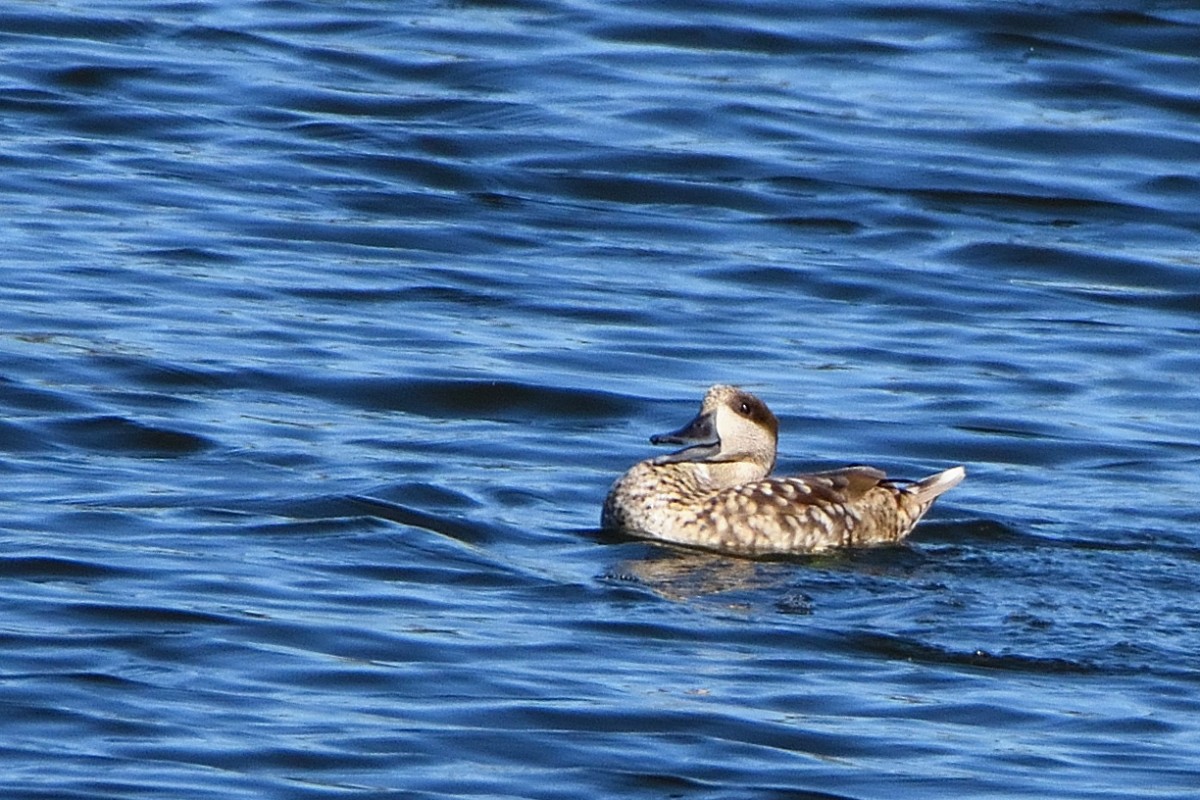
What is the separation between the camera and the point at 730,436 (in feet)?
36.4

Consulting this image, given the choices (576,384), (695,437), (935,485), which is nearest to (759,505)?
(695,437)

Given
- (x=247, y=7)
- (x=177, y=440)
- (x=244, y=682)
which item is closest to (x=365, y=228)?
(x=177, y=440)

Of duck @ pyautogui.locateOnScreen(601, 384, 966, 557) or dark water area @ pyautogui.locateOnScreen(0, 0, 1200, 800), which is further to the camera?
duck @ pyautogui.locateOnScreen(601, 384, 966, 557)

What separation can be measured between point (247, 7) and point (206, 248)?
7.05 meters

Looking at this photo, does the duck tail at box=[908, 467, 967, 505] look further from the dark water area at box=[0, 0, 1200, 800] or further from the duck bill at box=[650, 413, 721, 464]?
the duck bill at box=[650, 413, 721, 464]

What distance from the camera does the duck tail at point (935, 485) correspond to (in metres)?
10.8

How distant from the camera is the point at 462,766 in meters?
7.54

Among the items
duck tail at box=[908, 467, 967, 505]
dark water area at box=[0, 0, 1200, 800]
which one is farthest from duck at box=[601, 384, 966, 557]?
dark water area at box=[0, 0, 1200, 800]

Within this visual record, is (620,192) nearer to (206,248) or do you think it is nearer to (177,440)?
(206,248)

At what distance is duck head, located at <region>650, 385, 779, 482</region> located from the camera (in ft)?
35.9

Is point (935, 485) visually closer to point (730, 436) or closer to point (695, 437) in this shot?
point (730, 436)

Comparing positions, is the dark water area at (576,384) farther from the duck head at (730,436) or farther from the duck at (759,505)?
the duck head at (730,436)

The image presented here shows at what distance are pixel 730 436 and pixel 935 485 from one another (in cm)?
81

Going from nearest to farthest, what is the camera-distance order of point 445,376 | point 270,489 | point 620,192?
point 270,489, point 445,376, point 620,192
